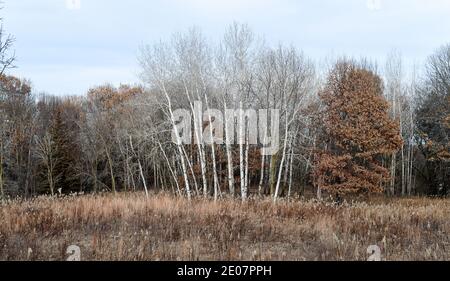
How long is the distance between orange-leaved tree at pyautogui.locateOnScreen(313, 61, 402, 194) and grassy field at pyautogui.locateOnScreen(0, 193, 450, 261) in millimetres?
11851

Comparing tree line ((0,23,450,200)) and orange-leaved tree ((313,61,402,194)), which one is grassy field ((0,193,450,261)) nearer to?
tree line ((0,23,450,200))

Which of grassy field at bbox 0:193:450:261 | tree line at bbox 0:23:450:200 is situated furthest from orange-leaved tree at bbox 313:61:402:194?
grassy field at bbox 0:193:450:261

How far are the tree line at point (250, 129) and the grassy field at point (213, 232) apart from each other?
475cm

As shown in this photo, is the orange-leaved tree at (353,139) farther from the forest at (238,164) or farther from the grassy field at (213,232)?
the grassy field at (213,232)

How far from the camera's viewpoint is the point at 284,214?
31.3 ft

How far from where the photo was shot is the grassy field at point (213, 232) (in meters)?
6.00

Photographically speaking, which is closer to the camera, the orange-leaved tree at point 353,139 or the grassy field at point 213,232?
the grassy field at point 213,232

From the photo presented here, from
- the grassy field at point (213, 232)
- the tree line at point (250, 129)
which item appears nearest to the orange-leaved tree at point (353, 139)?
the tree line at point (250, 129)

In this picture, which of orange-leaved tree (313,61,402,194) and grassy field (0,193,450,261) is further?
orange-leaved tree (313,61,402,194)

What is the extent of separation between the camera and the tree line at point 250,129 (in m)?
22.2

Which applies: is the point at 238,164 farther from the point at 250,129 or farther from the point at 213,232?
the point at 213,232

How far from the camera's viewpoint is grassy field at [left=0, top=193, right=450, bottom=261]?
19.7ft
